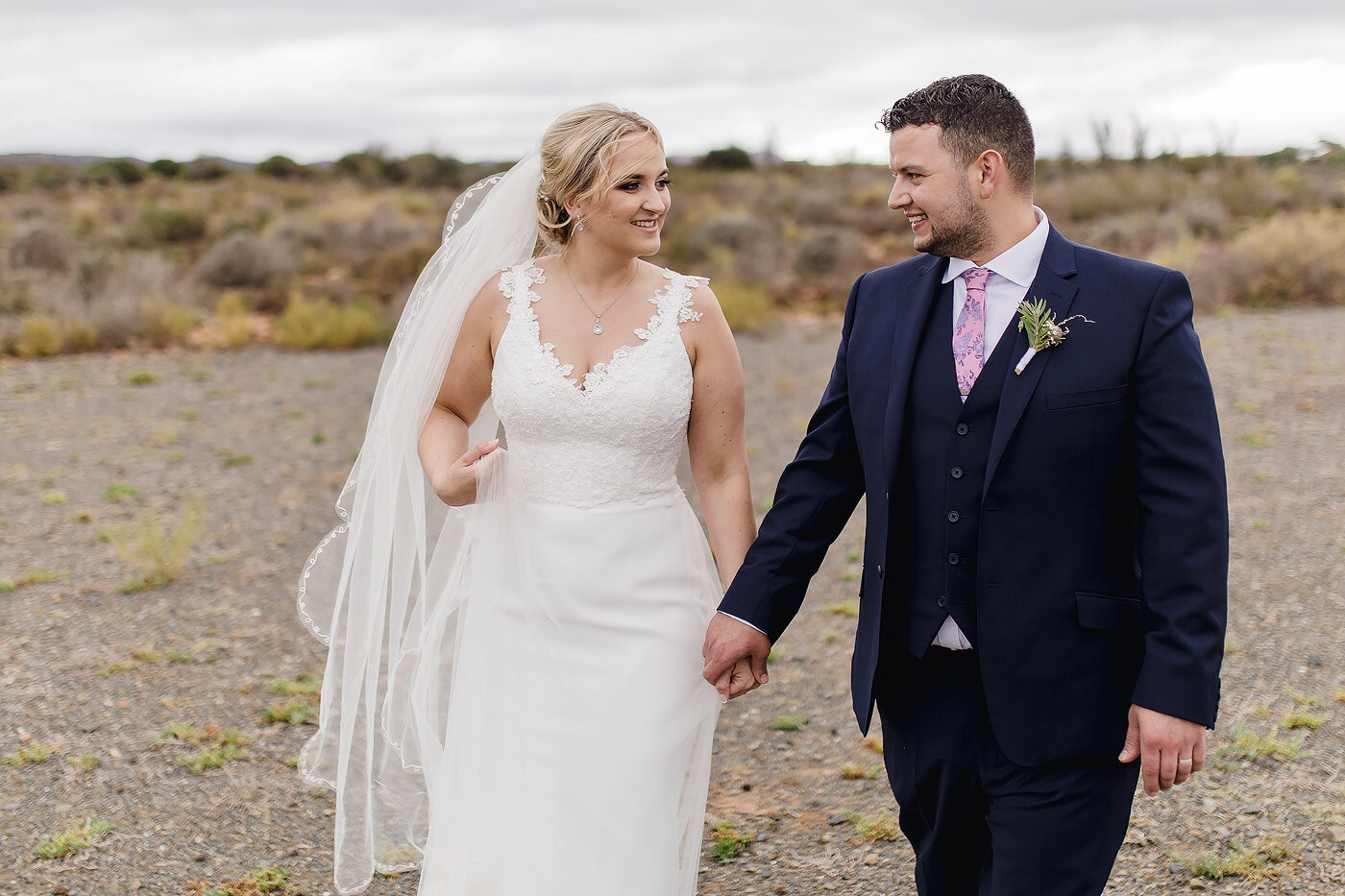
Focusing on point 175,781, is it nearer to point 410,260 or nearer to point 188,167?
point 410,260

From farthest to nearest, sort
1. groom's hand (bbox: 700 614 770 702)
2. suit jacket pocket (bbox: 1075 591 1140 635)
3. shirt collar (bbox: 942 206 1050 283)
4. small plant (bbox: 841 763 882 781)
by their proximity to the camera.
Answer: small plant (bbox: 841 763 882 781) → groom's hand (bbox: 700 614 770 702) → shirt collar (bbox: 942 206 1050 283) → suit jacket pocket (bbox: 1075 591 1140 635)

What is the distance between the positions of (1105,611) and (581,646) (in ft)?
4.32

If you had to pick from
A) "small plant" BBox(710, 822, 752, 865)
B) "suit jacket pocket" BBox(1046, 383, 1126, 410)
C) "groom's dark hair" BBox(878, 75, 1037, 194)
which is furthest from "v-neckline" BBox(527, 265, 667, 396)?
"small plant" BBox(710, 822, 752, 865)

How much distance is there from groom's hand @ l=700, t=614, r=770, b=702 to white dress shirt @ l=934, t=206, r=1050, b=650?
1.63ft

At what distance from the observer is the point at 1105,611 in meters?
2.46

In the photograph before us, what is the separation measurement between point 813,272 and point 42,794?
17954mm

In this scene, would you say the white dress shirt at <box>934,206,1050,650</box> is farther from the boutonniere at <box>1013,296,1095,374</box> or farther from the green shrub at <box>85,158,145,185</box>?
the green shrub at <box>85,158,145,185</box>

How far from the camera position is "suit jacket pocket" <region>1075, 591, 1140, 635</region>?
8.08ft

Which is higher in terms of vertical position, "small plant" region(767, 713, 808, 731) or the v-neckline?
the v-neckline

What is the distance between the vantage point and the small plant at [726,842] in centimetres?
427

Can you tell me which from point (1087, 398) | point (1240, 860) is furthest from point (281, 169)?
point (1087, 398)

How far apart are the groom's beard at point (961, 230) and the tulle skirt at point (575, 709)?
3.56 feet

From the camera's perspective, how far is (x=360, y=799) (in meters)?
3.64

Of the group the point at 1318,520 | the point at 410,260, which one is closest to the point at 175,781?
the point at 1318,520
